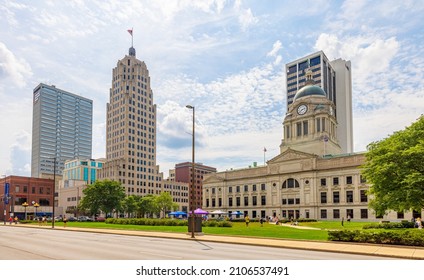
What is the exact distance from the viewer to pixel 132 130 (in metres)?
161

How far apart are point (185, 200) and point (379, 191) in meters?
148

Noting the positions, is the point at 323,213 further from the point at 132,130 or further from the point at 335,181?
the point at 132,130

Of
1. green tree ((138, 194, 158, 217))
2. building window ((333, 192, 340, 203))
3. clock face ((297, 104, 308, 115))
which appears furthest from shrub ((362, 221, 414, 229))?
green tree ((138, 194, 158, 217))

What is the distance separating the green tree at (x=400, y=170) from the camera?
36.5m

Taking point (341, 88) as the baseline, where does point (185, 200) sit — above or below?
below

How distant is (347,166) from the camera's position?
91375 millimetres

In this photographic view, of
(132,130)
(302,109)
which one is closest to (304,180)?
(302,109)

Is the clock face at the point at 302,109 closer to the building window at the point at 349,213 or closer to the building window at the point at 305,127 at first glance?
the building window at the point at 305,127

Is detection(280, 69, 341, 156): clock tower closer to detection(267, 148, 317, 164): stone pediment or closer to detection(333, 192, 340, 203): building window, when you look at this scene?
detection(267, 148, 317, 164): stone pediment

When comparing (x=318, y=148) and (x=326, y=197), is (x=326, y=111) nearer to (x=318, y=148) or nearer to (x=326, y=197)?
(x=318, y=148)

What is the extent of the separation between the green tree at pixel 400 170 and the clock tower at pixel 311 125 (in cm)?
6515

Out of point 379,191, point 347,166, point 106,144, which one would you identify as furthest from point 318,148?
point 106,144

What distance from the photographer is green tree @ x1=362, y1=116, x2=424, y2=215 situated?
36.5 metres

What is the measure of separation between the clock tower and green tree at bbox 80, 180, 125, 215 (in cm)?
4938
